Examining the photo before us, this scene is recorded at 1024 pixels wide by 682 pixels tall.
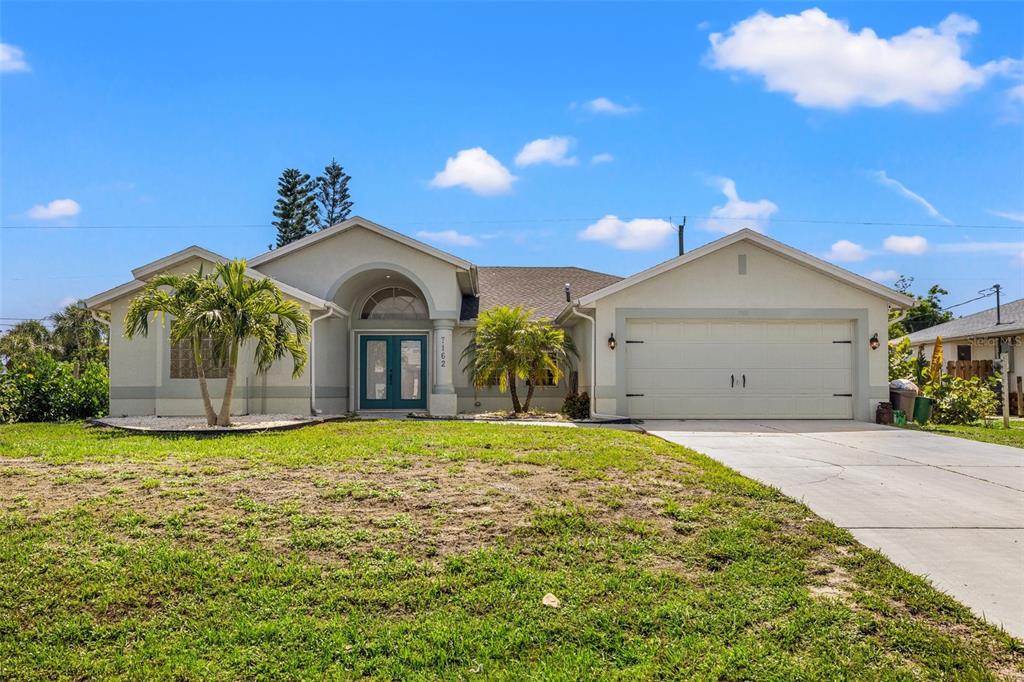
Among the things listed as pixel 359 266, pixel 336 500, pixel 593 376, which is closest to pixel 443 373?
pixel 359 266

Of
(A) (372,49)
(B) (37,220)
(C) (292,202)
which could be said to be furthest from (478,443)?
(C) (292,202)

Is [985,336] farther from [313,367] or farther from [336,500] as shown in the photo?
[336,500]

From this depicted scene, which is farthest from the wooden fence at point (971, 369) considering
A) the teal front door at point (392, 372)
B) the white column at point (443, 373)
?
the teal front door at point (392, 372)

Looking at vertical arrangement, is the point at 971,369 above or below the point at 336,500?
above

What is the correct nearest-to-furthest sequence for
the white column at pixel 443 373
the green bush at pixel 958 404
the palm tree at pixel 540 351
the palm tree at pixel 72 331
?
the palm tree at pixel 540 351 < the green bush at pixel 958 404 < the white column at pixel 443 373 < the palm tree at pixel 72 331

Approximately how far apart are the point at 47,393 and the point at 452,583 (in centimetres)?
1616

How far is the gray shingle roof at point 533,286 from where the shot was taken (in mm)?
20047

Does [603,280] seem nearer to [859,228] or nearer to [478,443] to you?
[859,228]

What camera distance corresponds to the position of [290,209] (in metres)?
42.5

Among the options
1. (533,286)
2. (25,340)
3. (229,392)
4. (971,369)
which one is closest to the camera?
(229,392)

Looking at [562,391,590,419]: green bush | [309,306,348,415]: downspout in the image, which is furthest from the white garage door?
[309,306,348,415]: downspout

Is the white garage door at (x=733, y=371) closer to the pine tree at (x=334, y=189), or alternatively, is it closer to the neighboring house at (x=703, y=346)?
the neighboring house at (x=703, y=346)

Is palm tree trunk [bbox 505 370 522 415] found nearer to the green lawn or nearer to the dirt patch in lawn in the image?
the dirt patch in lawn

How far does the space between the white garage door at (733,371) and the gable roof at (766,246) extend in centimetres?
97
